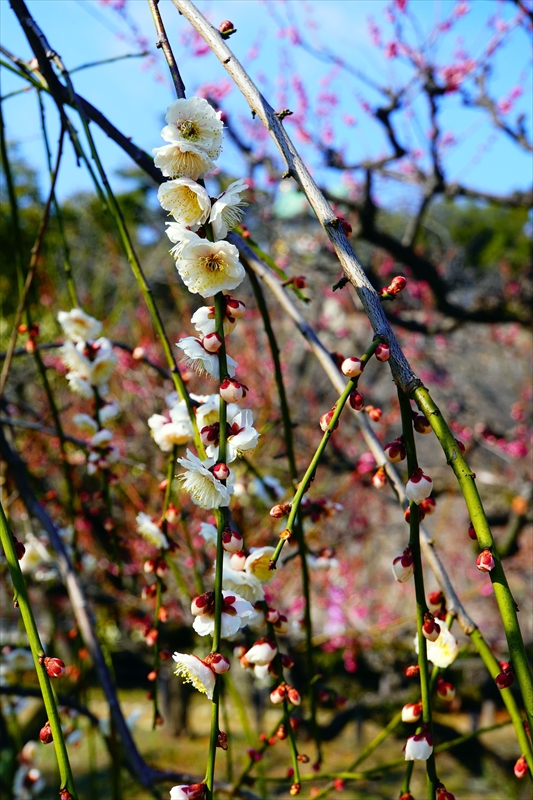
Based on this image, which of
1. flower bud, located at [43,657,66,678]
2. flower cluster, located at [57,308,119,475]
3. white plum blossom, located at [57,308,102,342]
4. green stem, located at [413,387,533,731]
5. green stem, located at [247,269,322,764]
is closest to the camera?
green stem, located at [413,387,533,731]

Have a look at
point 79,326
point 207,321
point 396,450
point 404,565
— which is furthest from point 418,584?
point 79,326

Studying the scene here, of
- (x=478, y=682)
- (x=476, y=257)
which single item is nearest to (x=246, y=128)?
(x=478, y=682)

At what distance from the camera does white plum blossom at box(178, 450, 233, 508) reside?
68cm

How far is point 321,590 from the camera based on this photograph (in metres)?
4.93

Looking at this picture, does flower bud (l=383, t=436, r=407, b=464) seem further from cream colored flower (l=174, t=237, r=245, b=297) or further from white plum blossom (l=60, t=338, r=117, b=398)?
white plum blossom (l=60, t=338, r=117, b=398)

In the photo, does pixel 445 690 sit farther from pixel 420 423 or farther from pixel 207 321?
pixel 207 321

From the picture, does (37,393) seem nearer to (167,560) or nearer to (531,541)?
(531,541)

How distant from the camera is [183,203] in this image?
0.73 metres

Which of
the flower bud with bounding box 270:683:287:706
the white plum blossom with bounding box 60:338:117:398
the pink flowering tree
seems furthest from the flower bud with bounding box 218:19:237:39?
the flower bud with bounding box 270:683:287:706

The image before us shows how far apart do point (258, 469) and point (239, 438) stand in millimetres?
2140

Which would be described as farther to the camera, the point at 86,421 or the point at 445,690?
the point at 86,421

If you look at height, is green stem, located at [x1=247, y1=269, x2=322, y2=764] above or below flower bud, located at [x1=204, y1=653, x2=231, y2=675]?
above

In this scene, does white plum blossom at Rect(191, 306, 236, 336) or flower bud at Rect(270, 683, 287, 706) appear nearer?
white plum blossom at Rect(191, 306, 236, 336)

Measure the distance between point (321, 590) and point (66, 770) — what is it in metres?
4.56
